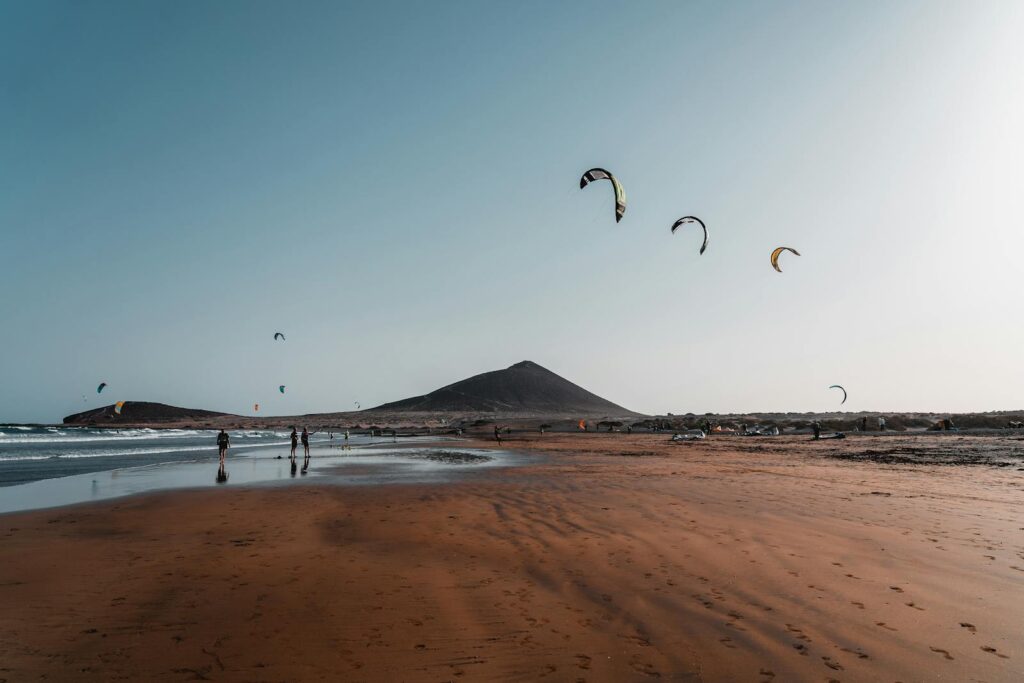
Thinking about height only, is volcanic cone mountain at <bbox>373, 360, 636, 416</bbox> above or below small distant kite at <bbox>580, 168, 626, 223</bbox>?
below

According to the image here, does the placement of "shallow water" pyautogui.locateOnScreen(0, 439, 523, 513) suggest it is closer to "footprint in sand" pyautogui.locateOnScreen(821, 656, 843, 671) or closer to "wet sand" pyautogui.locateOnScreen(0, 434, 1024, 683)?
"wet sand" pyautogui.locateOnScreen(0, 434, 1024, 683)

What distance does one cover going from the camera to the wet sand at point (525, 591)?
16.8 feet

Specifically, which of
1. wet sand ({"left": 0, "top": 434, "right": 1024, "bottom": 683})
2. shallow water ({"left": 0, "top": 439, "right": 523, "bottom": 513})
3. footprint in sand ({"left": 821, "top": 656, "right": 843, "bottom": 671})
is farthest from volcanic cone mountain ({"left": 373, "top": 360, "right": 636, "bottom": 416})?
footprint in sand ({"left": 821, "top": 656, "right": 843, "bottom": 671})

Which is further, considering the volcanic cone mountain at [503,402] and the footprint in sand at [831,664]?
the volcanic cone mountain at [503,402]

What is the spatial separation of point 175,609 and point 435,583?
3.18 m

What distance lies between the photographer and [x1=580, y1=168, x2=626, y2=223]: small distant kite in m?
19.4

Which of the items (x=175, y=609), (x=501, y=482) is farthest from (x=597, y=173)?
(x=175, y=609)

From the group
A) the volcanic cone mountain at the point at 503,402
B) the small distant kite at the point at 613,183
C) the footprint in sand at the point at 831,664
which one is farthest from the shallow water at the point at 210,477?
the volcanic cone mountain at the point at 503,402

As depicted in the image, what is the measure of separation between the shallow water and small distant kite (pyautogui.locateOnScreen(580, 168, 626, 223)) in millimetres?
11663

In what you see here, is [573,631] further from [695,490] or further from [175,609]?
[695,490]

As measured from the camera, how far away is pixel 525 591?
7.06 meters

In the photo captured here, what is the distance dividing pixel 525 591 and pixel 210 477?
61.7ft

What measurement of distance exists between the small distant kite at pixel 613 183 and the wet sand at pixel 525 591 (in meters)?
10.7

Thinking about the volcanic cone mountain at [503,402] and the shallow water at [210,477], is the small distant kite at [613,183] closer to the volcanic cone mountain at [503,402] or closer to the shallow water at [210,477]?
the shallow water at [210,477]
